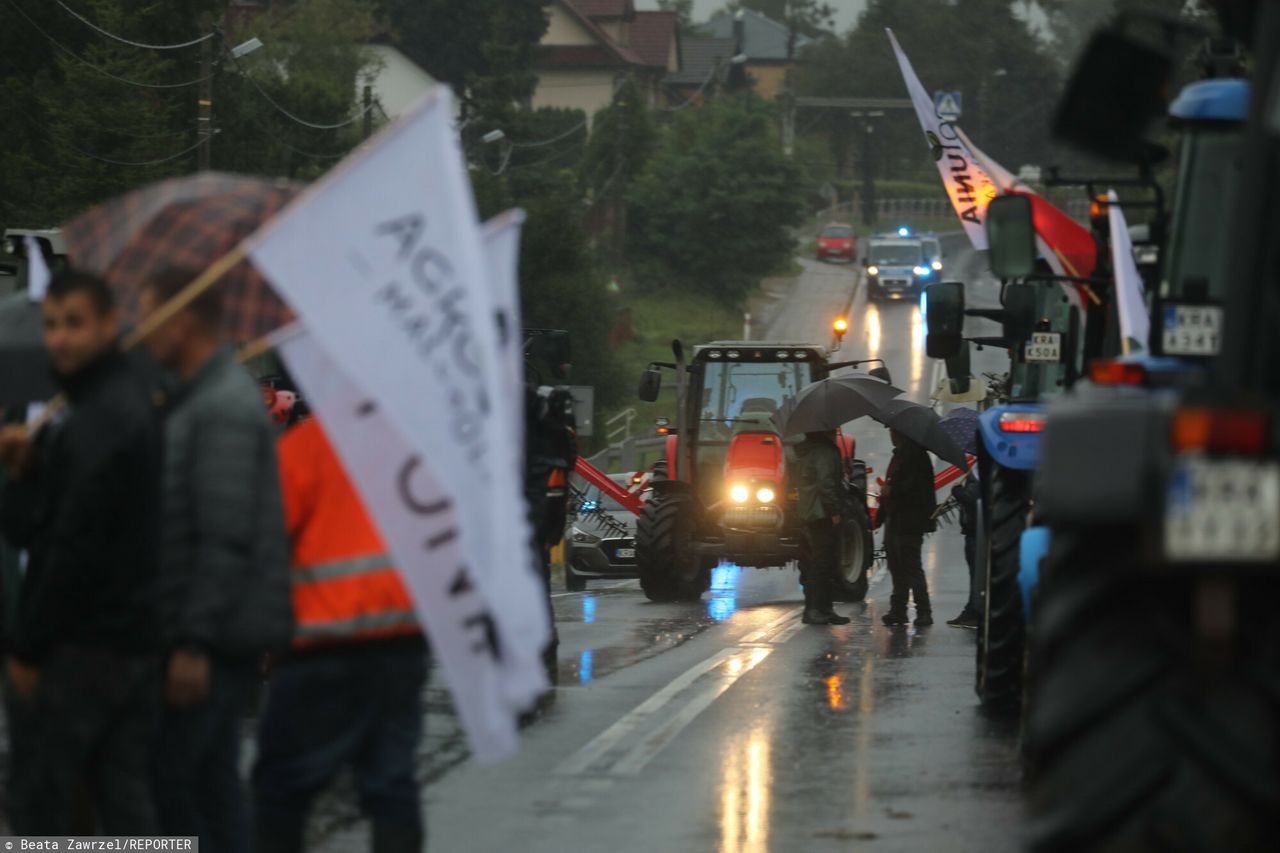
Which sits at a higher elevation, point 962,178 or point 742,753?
point 962,178

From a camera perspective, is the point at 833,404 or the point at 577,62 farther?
the point at 577,62

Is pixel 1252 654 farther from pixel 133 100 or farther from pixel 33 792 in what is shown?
pixel 133 100

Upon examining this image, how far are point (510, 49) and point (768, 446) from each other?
55.1 meters

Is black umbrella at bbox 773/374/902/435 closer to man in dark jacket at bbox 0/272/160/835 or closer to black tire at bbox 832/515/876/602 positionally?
black tire at bbox 832/515/876/602

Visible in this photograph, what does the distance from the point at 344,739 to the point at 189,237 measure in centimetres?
160

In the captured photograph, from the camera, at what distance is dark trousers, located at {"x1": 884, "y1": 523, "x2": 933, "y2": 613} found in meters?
20.0

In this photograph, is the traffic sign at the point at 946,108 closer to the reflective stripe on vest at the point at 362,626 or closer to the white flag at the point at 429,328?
the reflective stripe on vest at the point at 362,626

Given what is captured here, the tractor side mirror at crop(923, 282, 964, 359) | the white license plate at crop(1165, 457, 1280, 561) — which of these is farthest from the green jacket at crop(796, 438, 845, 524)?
the white license plate at crop(1165, 457, 1280, 561)

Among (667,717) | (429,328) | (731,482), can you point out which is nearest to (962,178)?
(667,717)

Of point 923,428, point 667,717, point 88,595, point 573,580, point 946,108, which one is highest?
point 946,108

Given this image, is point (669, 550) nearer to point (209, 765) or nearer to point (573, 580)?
point (573, 580)

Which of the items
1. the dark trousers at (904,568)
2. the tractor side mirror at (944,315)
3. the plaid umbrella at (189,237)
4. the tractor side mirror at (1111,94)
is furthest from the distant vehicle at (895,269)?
the tractor side mirror at (1111,94)

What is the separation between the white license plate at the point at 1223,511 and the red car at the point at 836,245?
283ft

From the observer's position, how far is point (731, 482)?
79.6 ft
